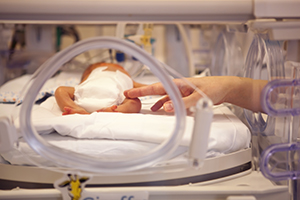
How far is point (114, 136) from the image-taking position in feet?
2.19

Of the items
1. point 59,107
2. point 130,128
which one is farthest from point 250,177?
point 59,107

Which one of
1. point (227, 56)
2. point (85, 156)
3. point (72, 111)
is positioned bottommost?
point (85, 156)

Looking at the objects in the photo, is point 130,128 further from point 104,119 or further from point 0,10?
point 0,10

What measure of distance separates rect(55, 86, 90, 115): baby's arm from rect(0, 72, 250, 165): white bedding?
0.32 feet

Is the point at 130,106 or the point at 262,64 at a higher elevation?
the point at 262,64

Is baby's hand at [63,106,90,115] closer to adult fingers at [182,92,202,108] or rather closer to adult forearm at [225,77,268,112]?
adult fingers at [182,92,202,108]

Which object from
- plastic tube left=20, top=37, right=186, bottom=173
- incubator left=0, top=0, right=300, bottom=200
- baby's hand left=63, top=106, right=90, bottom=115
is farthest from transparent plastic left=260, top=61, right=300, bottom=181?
baby's hand left=63, top=106, right=90, bottom=115

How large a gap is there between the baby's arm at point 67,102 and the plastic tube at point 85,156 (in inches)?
8.0

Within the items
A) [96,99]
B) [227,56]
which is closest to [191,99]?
[96,99]

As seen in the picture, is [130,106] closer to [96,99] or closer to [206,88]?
[96,99]

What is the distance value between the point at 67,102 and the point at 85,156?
299mm

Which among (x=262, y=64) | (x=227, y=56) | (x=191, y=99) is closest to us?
(x=191, y=99)

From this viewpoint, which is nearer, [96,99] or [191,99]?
[191,99]

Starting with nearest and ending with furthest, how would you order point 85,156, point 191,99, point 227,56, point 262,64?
1. point 85,156
2. point 191,99
3. point 262,64
4. point 227,56
